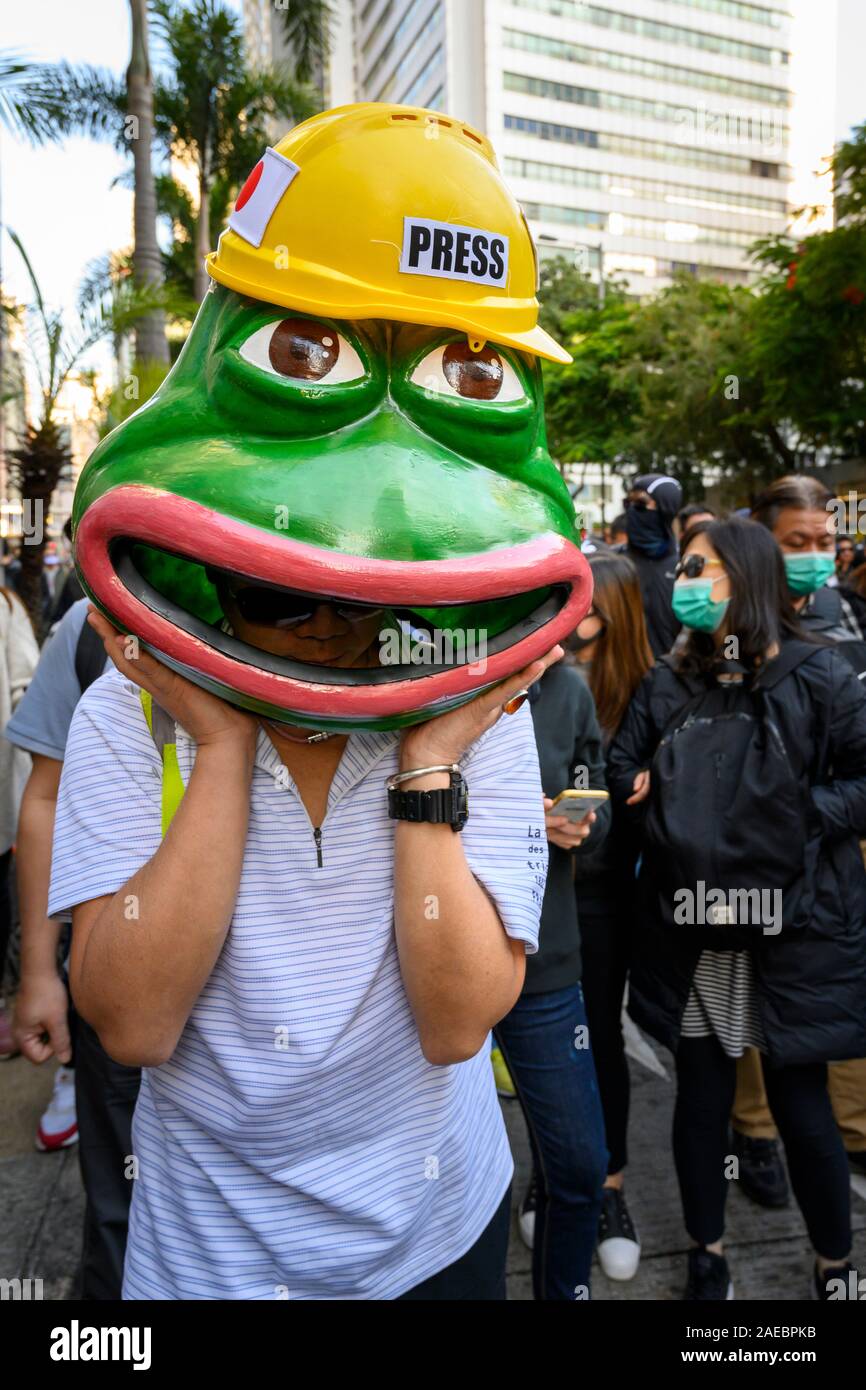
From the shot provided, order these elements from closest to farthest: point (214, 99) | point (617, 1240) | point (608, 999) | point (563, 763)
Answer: point (563, 763), point (617, 1240), point (608, 999), point (214, 99)

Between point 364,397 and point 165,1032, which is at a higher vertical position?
point 364,397

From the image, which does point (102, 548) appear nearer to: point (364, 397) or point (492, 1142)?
point (364, 397)

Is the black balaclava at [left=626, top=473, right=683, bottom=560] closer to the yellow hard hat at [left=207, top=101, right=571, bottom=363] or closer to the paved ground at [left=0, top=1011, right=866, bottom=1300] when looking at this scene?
the paved ground at [left=0, top=1011, right=866, bottom=1300]

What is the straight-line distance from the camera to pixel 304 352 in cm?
109

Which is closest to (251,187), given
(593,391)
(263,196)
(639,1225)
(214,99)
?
(263,196)

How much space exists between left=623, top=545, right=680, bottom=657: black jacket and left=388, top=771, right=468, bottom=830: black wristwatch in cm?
335

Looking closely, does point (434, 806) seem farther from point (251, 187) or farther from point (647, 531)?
point (647, 531)

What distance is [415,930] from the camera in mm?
1153

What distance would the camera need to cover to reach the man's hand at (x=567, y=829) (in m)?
2.17

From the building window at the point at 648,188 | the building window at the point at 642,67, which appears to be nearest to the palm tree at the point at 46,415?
the building window at the point at 648,188

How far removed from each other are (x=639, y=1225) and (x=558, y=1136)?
1008 millimetres
